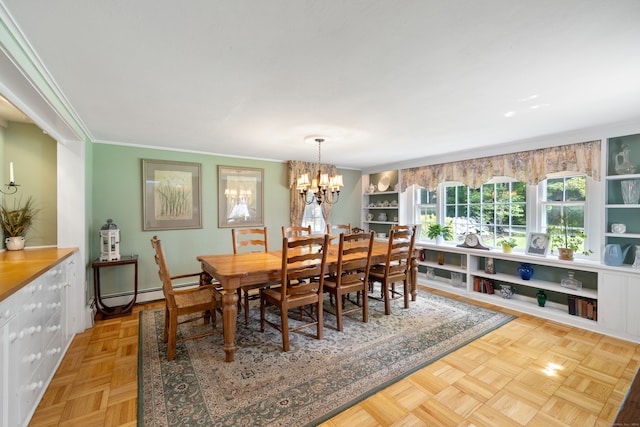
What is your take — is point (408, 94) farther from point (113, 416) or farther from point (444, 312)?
point (113, 416)

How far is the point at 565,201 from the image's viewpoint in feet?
11.2

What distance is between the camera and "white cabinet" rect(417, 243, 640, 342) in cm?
279

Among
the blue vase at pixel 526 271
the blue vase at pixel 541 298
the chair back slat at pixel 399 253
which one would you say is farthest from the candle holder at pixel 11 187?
the blue vase at pixel 541 298

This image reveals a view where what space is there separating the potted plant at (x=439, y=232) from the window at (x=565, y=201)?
1.28 m

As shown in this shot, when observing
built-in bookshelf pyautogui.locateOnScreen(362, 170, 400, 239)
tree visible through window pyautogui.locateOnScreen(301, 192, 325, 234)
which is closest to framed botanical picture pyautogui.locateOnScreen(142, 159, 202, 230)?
tree visible through window pyautogui.locateOnScreen(301, 192, 325, 234)

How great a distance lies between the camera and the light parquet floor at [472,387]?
5.64ft

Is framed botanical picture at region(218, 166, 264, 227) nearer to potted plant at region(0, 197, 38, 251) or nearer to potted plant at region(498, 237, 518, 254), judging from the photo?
potted plant at region(0, 197, 38, 251)

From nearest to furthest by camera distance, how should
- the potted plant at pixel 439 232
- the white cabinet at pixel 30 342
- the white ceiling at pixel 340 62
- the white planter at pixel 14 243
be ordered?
the white ceiling at pixel 340 62 < the white cabinet at pixel 30 342 < the white planter at pixel 14 243 < the potted plant at pixel 439 232

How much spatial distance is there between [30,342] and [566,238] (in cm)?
514

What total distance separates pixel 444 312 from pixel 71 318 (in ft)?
13.5

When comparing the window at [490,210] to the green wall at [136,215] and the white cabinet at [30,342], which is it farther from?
the white cabinet at [30,342]

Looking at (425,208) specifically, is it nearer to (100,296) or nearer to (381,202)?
(381,202)

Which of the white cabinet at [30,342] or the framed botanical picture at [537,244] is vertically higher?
the framed botanical picture at [537,244]

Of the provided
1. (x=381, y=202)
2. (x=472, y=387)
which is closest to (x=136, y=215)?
(x=472, y=387)
